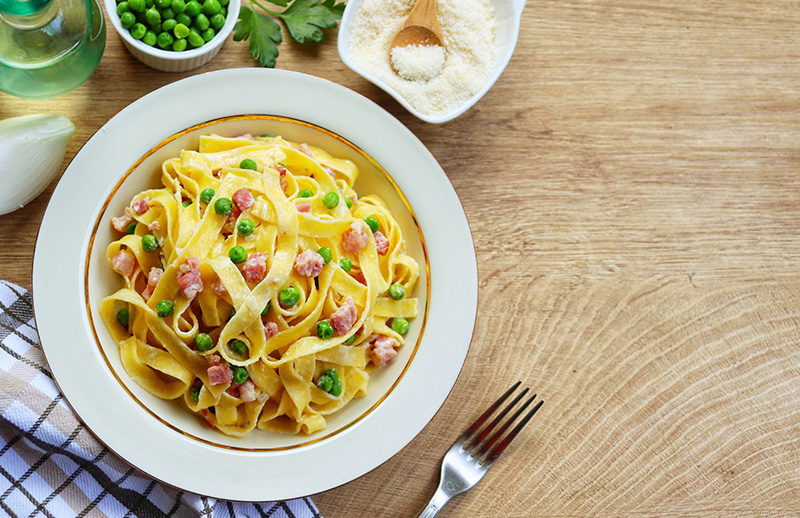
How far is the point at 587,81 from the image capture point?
4148 millimetres

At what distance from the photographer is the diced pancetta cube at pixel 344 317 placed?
10.8 ft

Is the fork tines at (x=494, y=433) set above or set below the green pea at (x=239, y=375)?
below

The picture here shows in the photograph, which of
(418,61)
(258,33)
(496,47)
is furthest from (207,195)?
(496,47)

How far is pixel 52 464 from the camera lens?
353 cm

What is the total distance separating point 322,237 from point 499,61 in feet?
5.25

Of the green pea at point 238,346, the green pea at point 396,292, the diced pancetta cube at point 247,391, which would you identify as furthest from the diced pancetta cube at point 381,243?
the diced pancetta cube at point 247,391

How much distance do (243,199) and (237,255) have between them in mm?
315

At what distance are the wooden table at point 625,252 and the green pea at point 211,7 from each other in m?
0.34

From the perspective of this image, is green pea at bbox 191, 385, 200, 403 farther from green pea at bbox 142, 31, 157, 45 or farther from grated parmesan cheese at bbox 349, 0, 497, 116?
grated parmesan cheese at bbox 349, 0, 497, 116

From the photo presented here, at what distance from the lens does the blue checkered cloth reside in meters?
3.31

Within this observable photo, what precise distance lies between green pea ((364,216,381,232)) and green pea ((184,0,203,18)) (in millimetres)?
1528

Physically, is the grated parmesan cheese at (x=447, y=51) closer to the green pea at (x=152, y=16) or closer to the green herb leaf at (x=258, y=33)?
the green herb leaf at (x=258, y=33)

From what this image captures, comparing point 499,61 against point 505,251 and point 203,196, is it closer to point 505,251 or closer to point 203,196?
point 505,251

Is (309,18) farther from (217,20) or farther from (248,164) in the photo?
(248,164)
